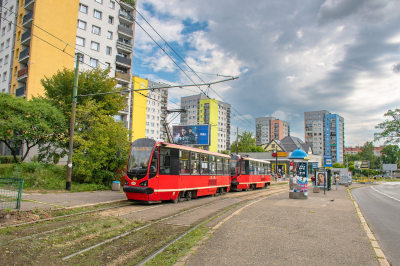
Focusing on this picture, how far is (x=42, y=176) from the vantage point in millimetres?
17094

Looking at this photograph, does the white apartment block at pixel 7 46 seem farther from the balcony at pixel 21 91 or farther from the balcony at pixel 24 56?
the balcony at pixel 21 91

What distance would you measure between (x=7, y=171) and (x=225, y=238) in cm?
1735

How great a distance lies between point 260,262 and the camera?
16.5 ft

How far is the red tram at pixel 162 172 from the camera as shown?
12258 millimetres

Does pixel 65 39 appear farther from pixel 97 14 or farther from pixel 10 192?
pixel 10 192

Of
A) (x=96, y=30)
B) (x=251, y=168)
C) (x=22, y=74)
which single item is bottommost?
(x=251, y=168)

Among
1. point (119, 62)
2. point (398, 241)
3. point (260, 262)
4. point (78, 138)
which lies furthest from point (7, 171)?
point (119, 62)

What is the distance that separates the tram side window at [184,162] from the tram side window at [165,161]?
2.70ft

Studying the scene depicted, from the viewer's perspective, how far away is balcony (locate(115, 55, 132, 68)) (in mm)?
43375

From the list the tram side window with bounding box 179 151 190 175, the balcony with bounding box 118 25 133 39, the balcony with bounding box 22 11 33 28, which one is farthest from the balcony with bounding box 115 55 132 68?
the tram side window with bounding box 179 151 190 175

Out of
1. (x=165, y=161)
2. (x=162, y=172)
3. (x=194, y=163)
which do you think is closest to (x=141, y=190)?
(x=162, y=172)

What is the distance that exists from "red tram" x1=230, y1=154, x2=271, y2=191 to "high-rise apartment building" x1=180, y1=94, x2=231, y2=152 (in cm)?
6700

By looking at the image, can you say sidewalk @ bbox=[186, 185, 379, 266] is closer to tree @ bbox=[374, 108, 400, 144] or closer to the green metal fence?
the green metal fence

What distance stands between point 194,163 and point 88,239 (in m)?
9.30
